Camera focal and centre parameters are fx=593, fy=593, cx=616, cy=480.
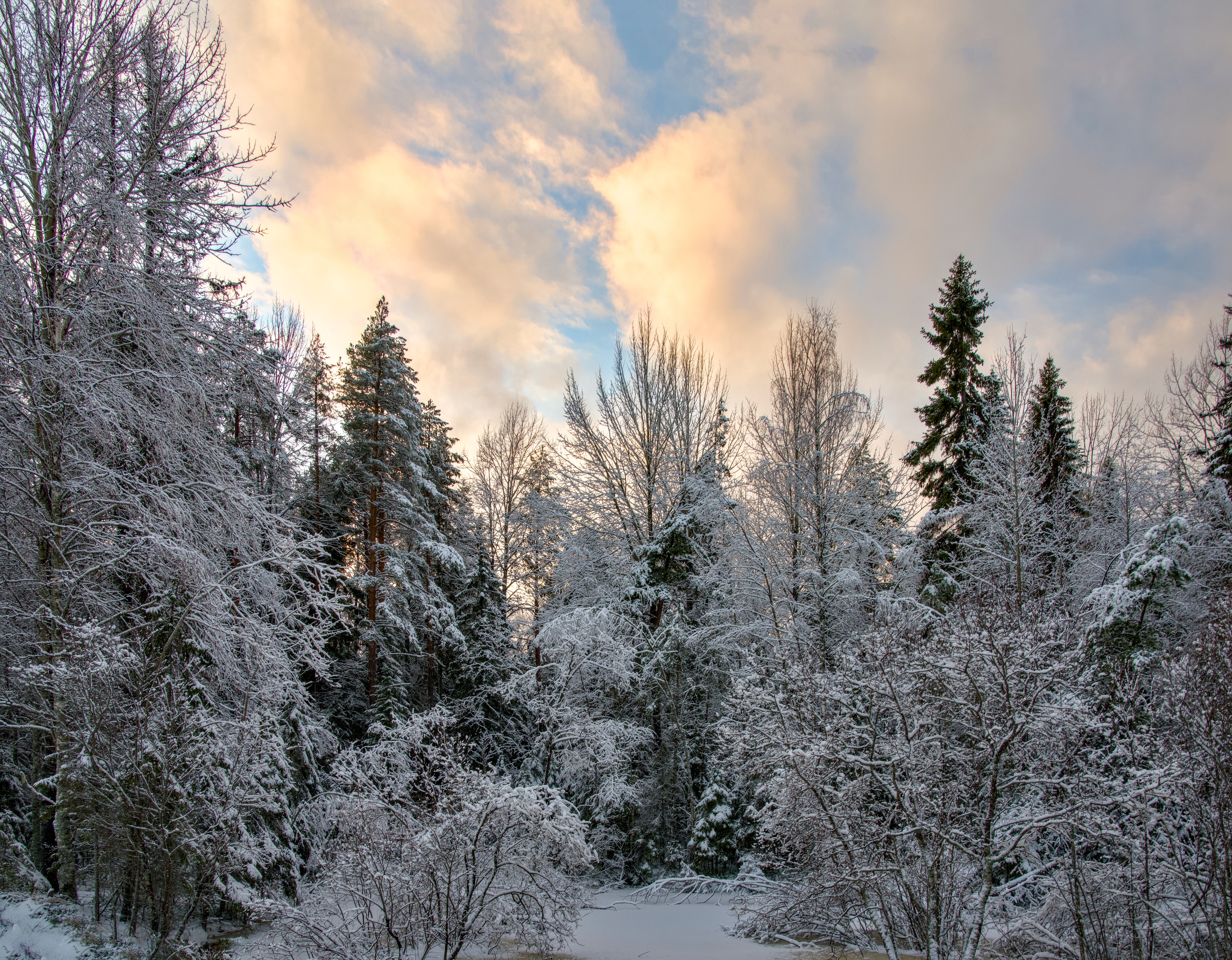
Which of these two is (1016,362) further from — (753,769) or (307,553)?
(307,553)

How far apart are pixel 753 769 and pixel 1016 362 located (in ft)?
33.1

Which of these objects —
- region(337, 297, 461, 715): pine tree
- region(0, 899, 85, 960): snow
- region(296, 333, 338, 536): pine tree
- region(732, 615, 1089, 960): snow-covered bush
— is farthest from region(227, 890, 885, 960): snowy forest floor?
region(296, 333, 338, 536): pine tree

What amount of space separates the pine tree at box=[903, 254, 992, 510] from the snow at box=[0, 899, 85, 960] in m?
17.6

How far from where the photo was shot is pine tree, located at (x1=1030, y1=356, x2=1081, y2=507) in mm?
12633

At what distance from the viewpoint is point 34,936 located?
18.2 feet

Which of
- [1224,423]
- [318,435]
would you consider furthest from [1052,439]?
[318,435]

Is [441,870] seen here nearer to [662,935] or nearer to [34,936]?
[34,936]

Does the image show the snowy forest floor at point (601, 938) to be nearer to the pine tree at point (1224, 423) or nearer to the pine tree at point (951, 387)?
the pine tree at point (951, 387)

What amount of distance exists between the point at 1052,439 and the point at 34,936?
23.4m

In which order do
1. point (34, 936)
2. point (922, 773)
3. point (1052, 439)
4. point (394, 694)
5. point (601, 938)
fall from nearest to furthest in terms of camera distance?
point (34, 936) → point (922, 773) → point (601, 938) → point (394, 694) → point (1052, 439)

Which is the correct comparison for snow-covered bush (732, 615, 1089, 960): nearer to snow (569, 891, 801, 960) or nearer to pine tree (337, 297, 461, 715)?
snow (569, 891, 801, 960)

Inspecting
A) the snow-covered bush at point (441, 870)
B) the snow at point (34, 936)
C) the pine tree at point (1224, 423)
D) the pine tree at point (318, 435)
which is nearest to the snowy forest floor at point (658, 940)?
the snow-covered bush at point (441, 870)

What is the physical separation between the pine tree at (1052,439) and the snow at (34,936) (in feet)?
52.5

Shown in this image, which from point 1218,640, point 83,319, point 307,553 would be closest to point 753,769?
point 1218,640
